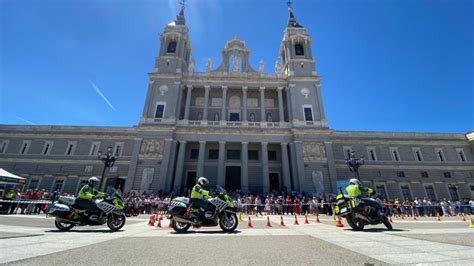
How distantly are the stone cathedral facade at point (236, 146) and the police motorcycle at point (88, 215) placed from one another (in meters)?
15.9

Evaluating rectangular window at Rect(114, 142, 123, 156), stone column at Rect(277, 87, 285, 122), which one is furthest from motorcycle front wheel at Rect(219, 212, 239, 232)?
rectangular window at Rect(114, 142, 123, 156)

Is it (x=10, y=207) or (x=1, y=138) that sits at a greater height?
(x=1, y=138)

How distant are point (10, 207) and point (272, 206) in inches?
745

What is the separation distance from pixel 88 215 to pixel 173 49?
30.4m

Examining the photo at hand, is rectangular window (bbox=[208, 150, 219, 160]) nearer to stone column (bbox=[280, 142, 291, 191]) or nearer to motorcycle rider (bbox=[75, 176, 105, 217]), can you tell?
stone column (bbox=[280, 142, 291, 191])

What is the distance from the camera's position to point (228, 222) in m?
7.02

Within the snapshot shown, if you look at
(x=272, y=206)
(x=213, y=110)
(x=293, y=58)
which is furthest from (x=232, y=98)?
(x=272, y=206)

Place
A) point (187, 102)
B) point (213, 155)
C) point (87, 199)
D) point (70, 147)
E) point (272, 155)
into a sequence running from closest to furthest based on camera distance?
point (87, 199), point (213, 155), point (272, 155), point (70, 147), point (187, 102)

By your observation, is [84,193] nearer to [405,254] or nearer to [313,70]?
[405,254]

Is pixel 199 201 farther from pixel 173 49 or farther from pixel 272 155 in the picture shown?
pixel 173 49

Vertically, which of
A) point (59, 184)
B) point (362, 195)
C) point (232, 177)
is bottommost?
point (362, 195)

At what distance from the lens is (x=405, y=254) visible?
374cm

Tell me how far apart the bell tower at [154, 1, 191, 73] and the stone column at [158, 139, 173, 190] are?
38.0 ft

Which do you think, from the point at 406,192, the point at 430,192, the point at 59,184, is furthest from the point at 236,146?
the point at 430,192
